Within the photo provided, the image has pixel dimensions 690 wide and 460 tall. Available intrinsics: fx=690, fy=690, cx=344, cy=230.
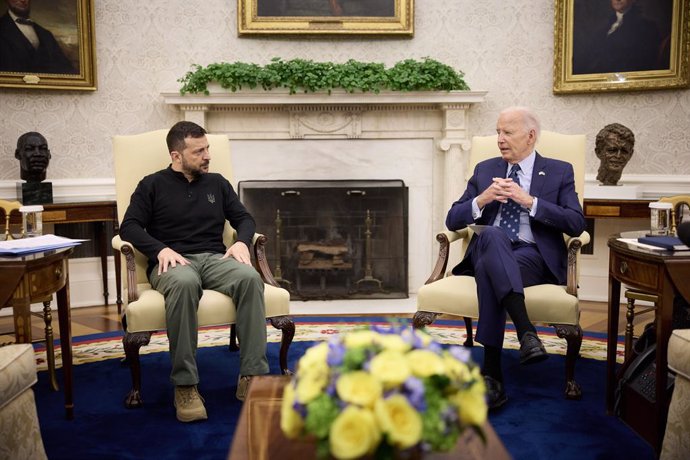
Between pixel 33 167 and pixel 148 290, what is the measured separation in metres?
2.07

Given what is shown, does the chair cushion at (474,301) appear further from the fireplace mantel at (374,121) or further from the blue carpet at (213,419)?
the fireplace mantel at (374,121)

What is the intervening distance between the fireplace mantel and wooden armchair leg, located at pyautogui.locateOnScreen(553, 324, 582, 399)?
241 cm

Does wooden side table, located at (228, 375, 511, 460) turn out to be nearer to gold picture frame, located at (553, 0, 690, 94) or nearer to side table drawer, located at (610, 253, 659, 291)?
side table drawer, located at (610, 253, 659, 291)

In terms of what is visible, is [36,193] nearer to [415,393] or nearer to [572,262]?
[572,262]

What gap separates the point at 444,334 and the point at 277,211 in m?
1.77

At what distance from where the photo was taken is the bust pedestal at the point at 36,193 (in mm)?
4645

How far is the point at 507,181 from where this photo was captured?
323 centimetres

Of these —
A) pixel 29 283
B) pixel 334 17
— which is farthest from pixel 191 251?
pixel 334 17

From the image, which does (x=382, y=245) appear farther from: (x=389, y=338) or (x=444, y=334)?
(x=389, y=338)

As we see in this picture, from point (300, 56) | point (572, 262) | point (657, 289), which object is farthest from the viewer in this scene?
point (300, 56)

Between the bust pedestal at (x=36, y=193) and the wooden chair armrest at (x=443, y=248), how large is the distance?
2.79m

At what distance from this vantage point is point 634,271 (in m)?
2.64

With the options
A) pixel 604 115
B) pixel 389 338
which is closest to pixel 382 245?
pixel 604 115

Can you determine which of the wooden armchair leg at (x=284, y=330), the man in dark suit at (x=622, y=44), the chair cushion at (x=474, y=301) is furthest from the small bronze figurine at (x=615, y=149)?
the wooden armchair leg at (x=284, y=330)
